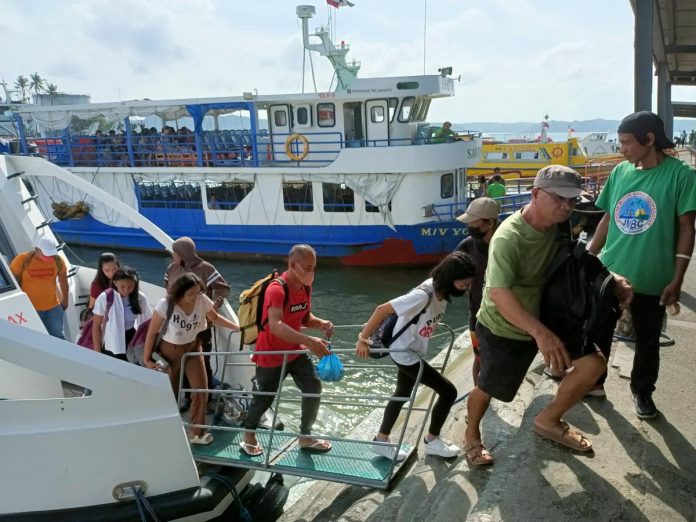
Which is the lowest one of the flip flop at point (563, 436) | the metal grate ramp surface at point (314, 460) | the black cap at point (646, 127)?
the metal grate ramp surface at point (314, 460)

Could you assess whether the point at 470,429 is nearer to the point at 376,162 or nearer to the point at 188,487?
the point at 188,487

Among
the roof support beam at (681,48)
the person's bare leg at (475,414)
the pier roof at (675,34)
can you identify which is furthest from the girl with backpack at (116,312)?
the roof support beam at (681,48)

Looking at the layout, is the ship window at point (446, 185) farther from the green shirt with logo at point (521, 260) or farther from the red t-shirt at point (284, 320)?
the green shirt with logo at point (521, 260)

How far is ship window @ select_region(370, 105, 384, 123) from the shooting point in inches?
544

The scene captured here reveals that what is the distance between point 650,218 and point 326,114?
466 inches

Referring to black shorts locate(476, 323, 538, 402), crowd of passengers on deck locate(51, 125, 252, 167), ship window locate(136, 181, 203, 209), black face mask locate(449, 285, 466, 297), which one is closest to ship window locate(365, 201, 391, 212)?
crowd of passengers on deck locate(51, 125, 252, 167)

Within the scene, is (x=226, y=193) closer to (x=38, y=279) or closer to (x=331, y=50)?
(x=331, y=50)

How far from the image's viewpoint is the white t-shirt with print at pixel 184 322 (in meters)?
3.88

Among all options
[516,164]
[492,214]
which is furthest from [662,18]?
[516,164]

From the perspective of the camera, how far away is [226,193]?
48.9 ft

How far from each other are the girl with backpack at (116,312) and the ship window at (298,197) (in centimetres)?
960

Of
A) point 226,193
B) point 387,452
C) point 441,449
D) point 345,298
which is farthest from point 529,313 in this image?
point 226,193

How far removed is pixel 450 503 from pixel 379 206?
10635 mm

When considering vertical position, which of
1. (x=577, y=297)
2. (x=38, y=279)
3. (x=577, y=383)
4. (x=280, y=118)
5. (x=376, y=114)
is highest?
(x=280, y=118)
